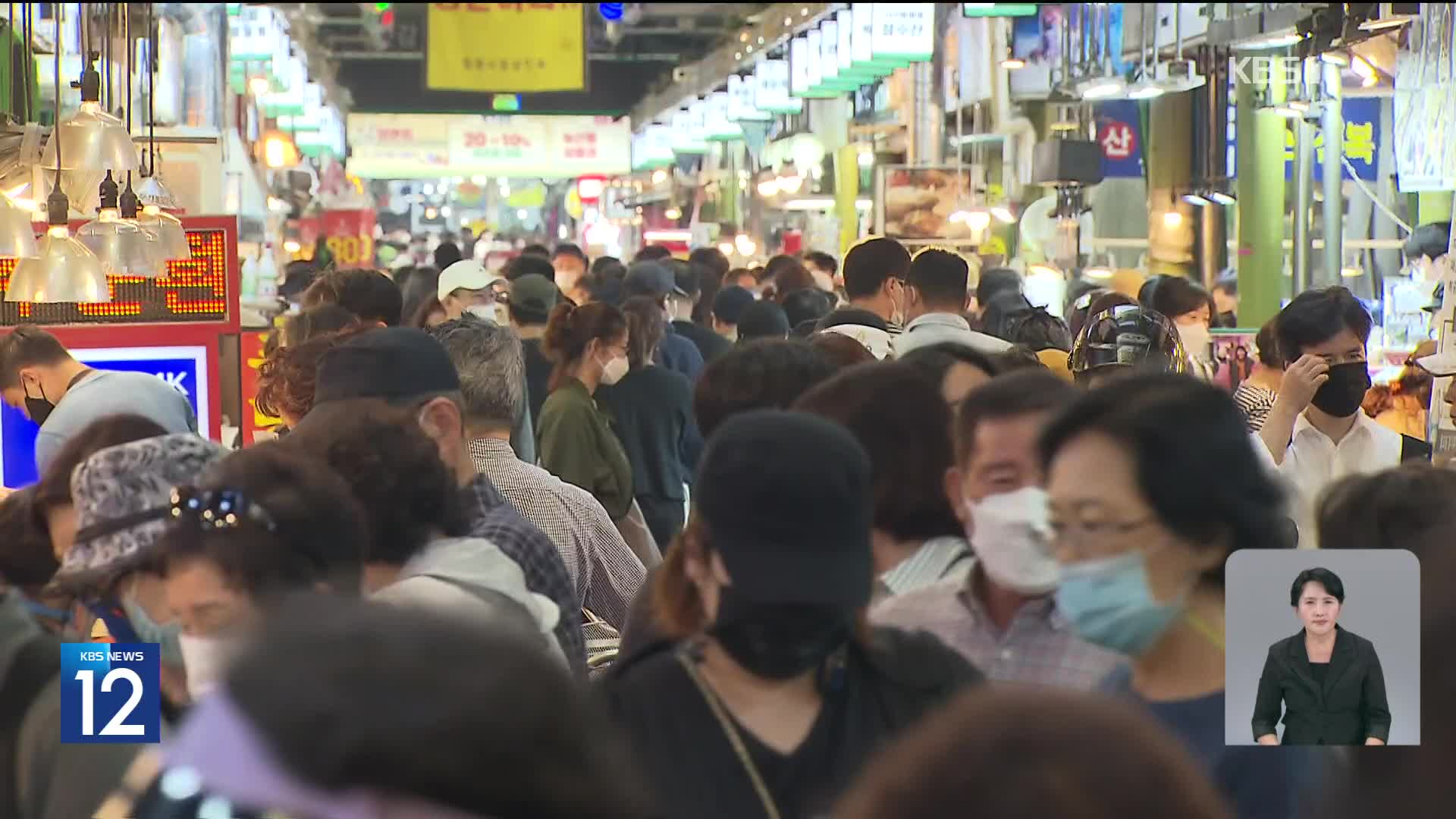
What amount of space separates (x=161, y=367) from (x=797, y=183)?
58.0ft

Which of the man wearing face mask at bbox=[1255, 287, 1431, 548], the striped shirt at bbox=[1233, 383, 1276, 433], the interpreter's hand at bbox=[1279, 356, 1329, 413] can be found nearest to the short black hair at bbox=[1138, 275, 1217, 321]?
the striped shirt at bbox=[1233, 383, 1276, 433]

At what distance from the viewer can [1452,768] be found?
1839mm

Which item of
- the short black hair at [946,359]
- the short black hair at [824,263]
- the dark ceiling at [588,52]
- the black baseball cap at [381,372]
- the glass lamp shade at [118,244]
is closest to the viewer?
the black baseball cap at [381,372]

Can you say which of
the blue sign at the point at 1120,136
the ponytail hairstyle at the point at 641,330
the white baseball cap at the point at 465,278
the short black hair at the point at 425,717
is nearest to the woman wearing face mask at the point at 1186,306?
the ponytail hairstyle at the point at 641,330

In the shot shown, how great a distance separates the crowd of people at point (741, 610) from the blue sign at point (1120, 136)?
1538cm

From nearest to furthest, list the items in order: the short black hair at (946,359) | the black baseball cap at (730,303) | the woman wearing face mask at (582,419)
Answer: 1. the short black hair at (946,359)
2. the woman wearing face mask at (582,419)
3. the black baseball cap at (730,303)

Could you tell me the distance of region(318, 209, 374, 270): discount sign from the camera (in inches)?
1232

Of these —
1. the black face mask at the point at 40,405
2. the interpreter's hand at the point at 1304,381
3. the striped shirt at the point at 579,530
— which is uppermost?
the interpreter's hand at the point at 1304,381

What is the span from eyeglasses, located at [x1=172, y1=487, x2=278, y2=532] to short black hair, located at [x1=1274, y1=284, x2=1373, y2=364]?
376 centimetres

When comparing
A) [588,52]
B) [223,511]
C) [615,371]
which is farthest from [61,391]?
[588,52]

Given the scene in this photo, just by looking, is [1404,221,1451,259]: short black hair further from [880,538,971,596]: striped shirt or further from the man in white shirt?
[880,538,971,596]: striped shirt

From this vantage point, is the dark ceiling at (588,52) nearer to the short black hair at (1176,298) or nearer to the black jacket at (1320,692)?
the short black hair at (1176,298)

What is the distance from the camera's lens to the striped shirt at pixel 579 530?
516 centimetres

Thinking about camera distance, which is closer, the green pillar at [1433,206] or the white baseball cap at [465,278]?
the white baseball cap at [465,278]
